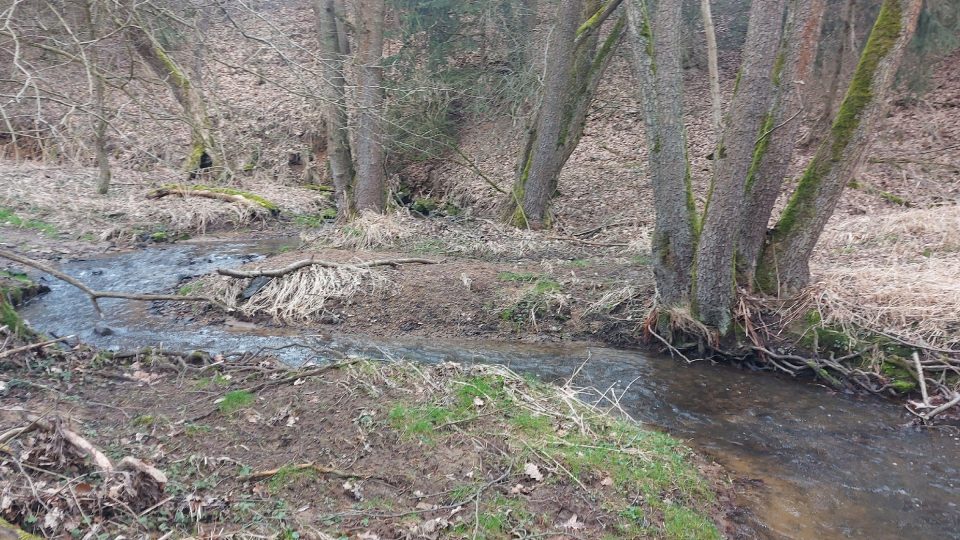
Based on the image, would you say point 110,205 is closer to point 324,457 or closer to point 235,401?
point 235,401

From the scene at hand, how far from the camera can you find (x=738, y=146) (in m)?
7.23

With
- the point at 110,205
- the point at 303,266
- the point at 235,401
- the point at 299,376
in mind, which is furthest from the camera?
the point at 110,205

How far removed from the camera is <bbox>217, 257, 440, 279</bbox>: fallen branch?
9.66 meters

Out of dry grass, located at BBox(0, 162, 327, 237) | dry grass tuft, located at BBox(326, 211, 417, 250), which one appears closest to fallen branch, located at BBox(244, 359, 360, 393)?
dry grass tuft, located at BBox(326, 211, 417, 250)

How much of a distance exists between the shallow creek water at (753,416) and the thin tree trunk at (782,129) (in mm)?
1587

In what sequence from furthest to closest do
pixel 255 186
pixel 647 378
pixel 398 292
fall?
pixel 255 186 < pixel 398 292 < pixel 647 378

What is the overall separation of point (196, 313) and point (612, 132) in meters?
13.0

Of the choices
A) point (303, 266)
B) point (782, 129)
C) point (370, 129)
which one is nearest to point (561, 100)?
point (370, 129)

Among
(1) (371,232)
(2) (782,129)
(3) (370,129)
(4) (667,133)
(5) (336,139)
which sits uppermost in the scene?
(2) (782,129)

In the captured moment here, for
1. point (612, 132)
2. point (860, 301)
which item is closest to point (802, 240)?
point (860, 301)

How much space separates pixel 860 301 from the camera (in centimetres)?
763

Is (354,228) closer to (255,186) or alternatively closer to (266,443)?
(255,186)

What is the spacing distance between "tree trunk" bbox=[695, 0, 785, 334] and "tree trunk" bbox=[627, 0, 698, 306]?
43 centimetres

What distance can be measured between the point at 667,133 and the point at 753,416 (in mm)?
3190
